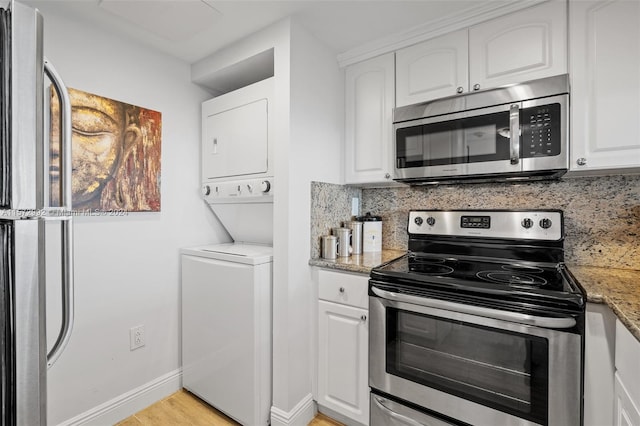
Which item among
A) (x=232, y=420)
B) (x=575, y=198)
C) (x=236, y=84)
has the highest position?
(x=236, y=84)

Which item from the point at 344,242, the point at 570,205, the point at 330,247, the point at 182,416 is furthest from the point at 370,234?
the point at 182,416

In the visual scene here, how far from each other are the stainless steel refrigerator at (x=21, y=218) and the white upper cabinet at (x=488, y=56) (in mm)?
1759

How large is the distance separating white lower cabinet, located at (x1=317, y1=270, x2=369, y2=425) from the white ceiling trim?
145 centimetres

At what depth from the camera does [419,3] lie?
5.36 feet

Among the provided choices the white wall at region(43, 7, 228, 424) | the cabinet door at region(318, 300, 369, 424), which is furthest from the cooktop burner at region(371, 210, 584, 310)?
the white wall at region(43, 7, 228, 424)

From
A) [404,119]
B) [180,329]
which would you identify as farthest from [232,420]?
[404,119]

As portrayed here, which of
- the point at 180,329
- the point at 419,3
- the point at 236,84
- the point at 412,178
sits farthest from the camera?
the point at 236,84

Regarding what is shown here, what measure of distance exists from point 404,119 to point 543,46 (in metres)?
0.74

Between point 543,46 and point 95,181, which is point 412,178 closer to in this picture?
point 543,46

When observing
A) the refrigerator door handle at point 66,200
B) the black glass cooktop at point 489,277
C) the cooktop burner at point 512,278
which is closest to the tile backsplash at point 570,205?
the black glass cooktop at point 489,277

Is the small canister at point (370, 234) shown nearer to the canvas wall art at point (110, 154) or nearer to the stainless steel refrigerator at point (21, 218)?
the canvas wall art at point (110, 154)

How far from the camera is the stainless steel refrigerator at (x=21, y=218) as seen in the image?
0.72 metres

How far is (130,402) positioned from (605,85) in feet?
10.1

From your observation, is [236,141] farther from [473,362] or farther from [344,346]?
[473,362]
